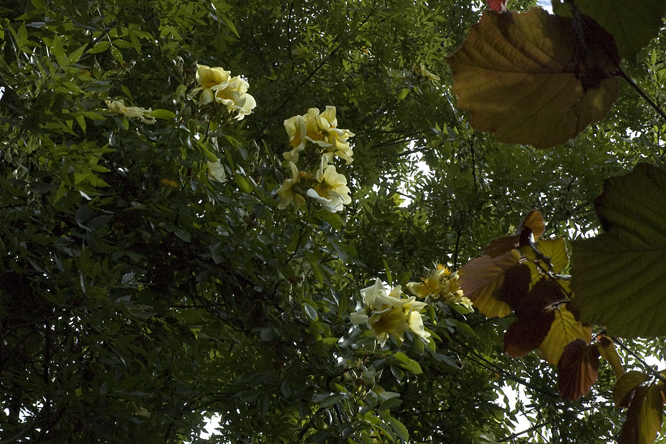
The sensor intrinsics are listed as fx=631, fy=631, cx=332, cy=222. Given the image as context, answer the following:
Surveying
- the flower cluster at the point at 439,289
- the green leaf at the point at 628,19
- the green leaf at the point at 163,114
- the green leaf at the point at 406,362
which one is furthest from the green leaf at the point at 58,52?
the green leaf at the point at 628,19

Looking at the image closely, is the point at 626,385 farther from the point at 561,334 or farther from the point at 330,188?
the point at 330,188

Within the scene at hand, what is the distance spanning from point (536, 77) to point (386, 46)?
260 centimetres

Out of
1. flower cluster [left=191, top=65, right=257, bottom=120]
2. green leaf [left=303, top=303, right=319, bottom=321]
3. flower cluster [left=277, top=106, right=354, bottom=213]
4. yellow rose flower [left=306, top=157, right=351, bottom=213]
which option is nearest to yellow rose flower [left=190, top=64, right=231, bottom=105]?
flower cluster [left=191, top=65, right=257, bottom=120]

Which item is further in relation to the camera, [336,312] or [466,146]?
[466,146]

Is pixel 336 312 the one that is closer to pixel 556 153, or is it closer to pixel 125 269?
pixel 125 269

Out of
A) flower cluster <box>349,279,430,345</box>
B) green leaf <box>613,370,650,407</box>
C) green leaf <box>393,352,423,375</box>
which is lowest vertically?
green leaf <box>613,370,650,407</box>

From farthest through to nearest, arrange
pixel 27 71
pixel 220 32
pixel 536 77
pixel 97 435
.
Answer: pixel 220 32, pixel 97 435, pixel 27 71, pixel 536 77

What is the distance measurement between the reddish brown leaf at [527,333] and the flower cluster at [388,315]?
803 millimetres

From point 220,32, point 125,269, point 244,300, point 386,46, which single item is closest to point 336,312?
point 244,300

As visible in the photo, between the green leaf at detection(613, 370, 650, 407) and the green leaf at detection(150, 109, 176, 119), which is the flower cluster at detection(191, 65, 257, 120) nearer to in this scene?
the green leaf at detection(150, 109, 176, 119)

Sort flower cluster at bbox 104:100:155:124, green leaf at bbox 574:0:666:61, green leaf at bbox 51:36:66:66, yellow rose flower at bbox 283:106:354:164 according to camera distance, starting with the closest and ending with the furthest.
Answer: green leaf at bbox 574:0:666:61 < green leaf at bbox 51:36:66:66 < yellow rose flower at bbox 283:106:354:164 < flower cluster at bbox 104:100:155:124

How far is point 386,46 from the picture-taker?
2785 mm

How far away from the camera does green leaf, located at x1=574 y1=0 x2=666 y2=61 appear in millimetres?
255

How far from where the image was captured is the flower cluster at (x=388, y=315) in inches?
48.0
